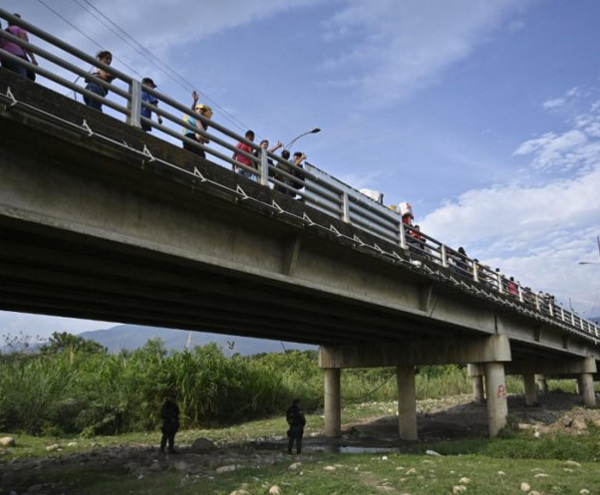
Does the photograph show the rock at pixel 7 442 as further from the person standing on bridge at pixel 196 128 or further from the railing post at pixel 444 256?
the railing post at pixel 444 256

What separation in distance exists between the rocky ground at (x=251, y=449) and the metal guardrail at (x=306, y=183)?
16.8 ft

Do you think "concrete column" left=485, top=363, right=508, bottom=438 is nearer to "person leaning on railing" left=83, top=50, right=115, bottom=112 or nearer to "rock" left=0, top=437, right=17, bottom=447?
"rock" left=0, top=437, right=17, bottom=447

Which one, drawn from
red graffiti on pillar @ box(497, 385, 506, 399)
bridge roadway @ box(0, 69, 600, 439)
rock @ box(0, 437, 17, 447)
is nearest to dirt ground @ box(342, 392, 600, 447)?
red graffiti on pillar @ box(497, 385, 506, 399)

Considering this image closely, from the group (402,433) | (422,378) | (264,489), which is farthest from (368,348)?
(422,378)

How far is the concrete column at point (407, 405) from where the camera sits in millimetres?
19547

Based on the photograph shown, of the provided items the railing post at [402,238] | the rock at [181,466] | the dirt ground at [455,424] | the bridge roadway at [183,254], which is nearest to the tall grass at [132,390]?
the bridge roadway at [183,254]

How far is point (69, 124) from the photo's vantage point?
6883mm

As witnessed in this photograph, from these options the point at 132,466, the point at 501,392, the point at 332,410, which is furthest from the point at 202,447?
the point at 501,392

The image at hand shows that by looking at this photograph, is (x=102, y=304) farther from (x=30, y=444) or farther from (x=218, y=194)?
(x=30, y=444)

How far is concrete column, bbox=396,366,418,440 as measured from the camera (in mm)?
19547

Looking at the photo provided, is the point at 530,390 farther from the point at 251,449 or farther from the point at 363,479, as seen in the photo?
the point at 363,479

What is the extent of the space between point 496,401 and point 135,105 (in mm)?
16664

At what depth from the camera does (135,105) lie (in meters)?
8.25

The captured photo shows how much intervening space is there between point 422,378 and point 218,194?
117 ft
